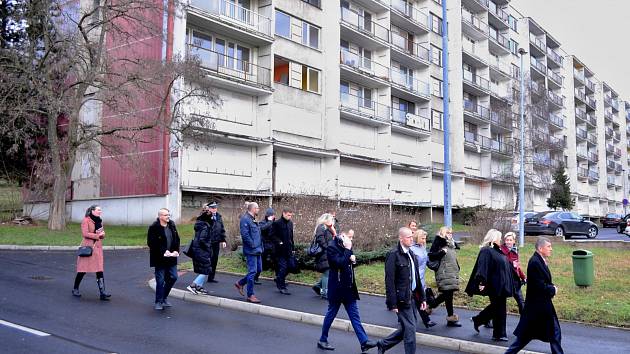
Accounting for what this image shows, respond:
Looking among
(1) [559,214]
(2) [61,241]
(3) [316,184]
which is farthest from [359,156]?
(2) [61,241]

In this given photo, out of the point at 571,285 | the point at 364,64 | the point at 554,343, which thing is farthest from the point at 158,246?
the point at 364,64

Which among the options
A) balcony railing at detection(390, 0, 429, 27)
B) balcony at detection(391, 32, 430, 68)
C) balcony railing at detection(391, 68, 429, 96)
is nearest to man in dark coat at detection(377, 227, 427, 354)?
balcony railing at detection(391, 68, 429, 96)

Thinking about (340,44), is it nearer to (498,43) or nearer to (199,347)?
(498,43)

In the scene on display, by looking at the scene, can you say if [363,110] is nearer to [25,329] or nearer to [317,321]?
[317,321]

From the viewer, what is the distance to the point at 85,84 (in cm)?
2453

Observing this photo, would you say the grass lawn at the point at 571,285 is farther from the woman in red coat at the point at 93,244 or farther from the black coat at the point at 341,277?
the woman in red coat at the point at 93,244

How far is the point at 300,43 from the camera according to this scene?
32.9 m

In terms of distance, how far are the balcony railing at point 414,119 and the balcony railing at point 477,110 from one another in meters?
6.38

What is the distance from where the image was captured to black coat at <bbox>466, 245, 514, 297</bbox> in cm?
831

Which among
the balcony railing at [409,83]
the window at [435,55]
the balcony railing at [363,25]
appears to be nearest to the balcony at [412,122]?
the balcony railing at [409,83]

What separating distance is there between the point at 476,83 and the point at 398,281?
47.2 meters

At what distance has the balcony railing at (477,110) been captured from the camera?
49.6 m

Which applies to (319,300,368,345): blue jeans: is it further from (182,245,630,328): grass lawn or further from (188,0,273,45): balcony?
(188,0,273,45): balcony

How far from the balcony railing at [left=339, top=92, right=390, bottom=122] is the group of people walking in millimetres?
24213
